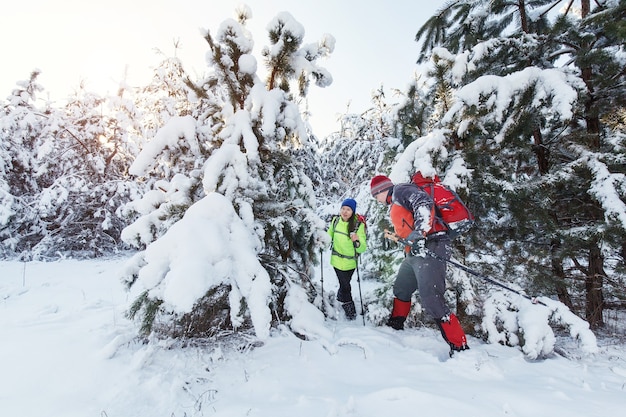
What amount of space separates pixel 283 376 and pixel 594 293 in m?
5.07

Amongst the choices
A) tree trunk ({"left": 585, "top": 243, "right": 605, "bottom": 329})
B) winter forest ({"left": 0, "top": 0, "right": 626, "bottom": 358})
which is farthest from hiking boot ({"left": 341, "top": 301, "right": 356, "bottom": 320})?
tree trunk ({"left": 585, "top": 243, "right": 605, "bottom": 329})

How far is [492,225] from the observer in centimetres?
458

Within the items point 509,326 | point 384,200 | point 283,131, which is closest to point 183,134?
point 283,131

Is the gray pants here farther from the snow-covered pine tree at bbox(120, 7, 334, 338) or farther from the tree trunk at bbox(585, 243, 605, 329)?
the tree trunk at bbox(585, 243, 605, 329)

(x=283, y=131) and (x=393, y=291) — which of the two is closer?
(x=283, y=131)

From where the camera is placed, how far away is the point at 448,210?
3533mm

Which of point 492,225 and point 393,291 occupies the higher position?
point 492,225

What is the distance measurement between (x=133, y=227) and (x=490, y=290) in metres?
4.40

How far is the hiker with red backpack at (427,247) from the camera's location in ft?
11.3

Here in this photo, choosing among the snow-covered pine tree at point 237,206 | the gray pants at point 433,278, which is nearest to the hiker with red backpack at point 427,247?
the gray pants at point 433,278

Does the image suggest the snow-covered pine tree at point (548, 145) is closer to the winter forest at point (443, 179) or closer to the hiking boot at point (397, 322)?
the winter forest at point (443, 179)

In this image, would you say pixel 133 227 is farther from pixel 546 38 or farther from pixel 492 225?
pixel 546 38

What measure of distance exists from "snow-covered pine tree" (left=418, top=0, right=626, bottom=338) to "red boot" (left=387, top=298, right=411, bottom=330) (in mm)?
1502

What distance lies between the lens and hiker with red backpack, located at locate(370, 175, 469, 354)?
11.3 feet
